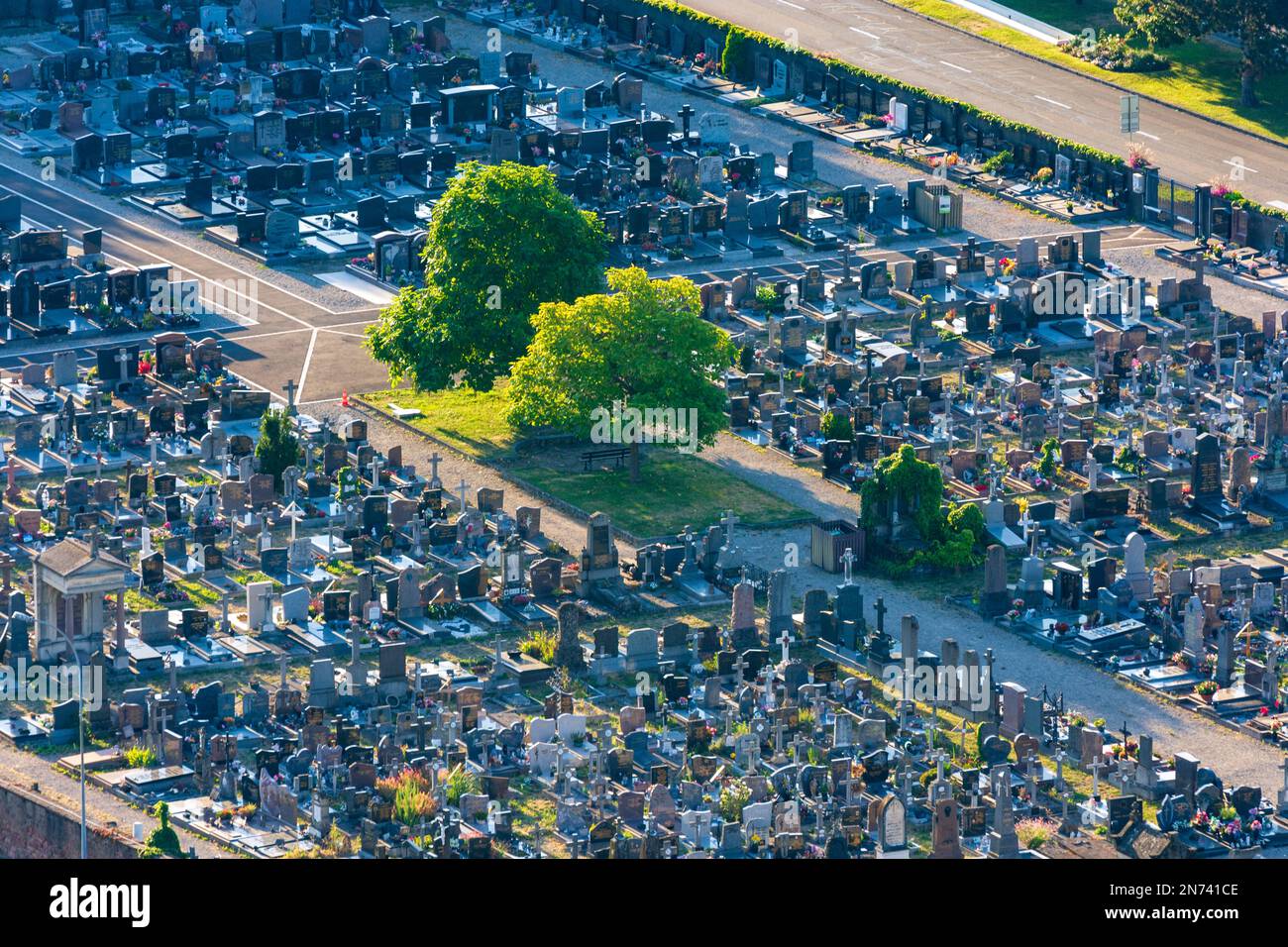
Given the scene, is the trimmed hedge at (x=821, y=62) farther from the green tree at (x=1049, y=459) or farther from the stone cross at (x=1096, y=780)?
the stone cross at (x=1096, y=780)

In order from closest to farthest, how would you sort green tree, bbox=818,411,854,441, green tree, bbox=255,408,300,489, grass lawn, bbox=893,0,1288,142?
green tree, bbox=255,408,300,489
green tree, bbox=818,411,854,441
grass lawn, bbox=893,0,1288,142

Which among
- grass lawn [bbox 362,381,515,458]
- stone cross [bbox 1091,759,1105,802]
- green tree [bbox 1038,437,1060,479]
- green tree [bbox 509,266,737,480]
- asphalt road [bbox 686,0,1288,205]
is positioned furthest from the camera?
asphalt road [bbox 686,0,1288,205]

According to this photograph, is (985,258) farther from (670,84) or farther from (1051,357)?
(670,84)

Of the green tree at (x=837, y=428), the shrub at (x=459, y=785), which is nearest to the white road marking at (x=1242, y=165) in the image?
the green tree at (x=837, y=428)

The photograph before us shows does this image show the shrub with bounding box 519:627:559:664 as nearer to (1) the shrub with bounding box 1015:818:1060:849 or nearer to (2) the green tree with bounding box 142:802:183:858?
(1) the shrub with bounding box 1015:818:1060:849

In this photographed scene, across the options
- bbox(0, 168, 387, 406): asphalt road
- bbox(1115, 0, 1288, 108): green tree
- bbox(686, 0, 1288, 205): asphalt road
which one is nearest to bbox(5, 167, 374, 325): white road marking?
bbox(0, 168, 387, 406): asphalt road
